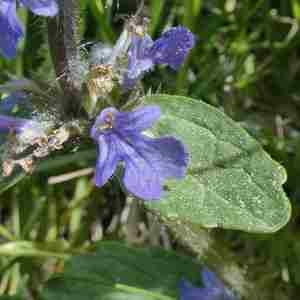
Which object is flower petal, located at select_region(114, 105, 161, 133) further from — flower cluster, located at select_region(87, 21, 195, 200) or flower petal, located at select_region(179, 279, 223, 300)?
flower petal, located at select_region(179, 279, 223, 300)

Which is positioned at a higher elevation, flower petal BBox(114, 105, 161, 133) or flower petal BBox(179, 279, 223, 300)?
flower petal BBox(114, 105, 161, 133)

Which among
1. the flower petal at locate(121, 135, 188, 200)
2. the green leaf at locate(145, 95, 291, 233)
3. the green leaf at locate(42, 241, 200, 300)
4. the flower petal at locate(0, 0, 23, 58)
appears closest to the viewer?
the flower petal at locate(0, 0, 23, 58)

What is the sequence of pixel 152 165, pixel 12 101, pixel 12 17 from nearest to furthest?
pixel 12 17
pixel 152 165
pixel 12 101

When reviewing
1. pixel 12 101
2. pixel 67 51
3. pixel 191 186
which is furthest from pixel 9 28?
pixel 191 186

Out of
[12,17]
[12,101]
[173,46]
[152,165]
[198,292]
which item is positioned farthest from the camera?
[198,292]

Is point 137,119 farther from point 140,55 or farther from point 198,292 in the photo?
point 198,292

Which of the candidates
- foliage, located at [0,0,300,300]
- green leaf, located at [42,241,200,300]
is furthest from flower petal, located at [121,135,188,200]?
green leaf, located at [42,241,200,300]
